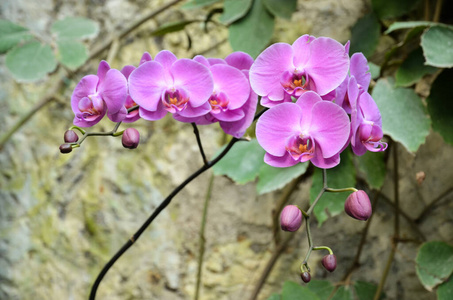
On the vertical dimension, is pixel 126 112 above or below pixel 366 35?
above

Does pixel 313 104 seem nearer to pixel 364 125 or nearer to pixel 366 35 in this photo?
pixel 364 125

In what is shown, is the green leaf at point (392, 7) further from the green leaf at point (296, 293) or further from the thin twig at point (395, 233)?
the green leaf at point (296, 293)

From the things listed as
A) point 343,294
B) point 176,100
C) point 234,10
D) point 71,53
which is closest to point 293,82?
point 176,100

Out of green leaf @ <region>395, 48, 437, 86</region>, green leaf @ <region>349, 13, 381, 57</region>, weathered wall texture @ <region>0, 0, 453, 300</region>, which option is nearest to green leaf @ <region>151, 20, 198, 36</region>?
weathered wall texture @ <region>0, 0, 453, 300</region>

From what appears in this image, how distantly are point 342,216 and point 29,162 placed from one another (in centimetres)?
77

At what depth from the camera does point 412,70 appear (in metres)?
0.75

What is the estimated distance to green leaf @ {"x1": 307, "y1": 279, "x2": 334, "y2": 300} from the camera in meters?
0.86


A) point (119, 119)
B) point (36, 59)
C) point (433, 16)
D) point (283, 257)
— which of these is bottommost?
point (283, 257)

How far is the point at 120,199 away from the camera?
102 cm

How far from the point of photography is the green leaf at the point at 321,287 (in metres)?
0.86

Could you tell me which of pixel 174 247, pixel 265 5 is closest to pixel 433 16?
pixel 265 5

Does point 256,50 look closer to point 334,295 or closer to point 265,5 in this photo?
point 265,5

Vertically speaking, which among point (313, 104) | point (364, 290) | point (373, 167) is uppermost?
point (313, 104)

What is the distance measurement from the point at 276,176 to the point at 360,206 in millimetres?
375
